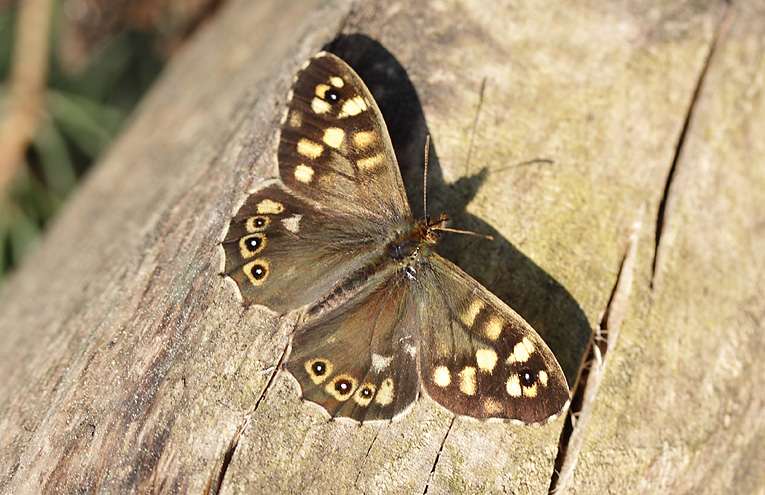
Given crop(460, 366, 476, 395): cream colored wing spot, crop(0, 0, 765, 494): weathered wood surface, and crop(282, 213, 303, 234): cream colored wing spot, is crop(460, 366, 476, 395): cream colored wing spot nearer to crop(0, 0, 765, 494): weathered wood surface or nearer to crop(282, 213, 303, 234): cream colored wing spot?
crop(0, 0, 765, 494): weathered wood surface

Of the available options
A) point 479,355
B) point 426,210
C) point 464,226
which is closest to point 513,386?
point 479,355

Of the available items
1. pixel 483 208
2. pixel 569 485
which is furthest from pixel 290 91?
pixel 569 485

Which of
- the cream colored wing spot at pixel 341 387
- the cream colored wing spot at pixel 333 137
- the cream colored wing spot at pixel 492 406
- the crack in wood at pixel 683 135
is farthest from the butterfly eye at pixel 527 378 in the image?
the cream colored wing spot at pixel 333 137

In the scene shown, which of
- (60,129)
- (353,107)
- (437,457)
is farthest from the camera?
(60,129)

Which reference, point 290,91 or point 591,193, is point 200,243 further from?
point 591,193

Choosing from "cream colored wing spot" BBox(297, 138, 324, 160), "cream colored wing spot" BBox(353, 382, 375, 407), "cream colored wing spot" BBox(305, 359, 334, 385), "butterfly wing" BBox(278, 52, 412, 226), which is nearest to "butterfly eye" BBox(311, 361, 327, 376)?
"cream colored wing spot" BBox(305, 359, 334, 385)

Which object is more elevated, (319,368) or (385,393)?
(319,368)

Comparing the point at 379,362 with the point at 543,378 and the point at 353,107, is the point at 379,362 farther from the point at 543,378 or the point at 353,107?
the point at 353,107
